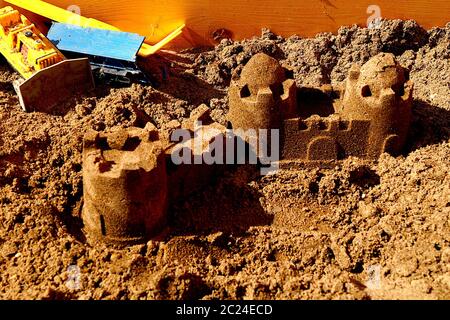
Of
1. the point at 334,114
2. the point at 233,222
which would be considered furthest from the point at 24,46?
the point at 334,114

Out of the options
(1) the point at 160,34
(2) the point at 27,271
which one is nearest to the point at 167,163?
(2) the point at 27,271

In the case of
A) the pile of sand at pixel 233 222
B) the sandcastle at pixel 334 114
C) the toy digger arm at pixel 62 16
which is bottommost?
the pile of sand at pixel 233 222

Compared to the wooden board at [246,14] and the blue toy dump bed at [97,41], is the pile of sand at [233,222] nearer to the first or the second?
the blue toy dump bed at [97,41]

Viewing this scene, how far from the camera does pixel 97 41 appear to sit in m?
7.23

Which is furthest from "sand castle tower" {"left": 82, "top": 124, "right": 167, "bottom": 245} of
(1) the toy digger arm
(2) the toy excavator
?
(1) the toy digger arm

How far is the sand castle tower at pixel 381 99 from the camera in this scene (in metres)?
5.98

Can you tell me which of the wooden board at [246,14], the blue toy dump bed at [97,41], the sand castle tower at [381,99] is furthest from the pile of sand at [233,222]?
the wooden board at [246,14]

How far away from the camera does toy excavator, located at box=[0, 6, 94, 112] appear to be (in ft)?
22.1

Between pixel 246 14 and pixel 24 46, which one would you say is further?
pixel 246 14

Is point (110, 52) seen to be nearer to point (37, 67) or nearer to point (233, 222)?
point (37, 67)

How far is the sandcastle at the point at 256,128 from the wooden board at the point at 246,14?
1711 mm

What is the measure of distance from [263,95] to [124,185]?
1444mm

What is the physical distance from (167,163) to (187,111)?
4.40ft

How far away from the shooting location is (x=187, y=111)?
23.1ft
